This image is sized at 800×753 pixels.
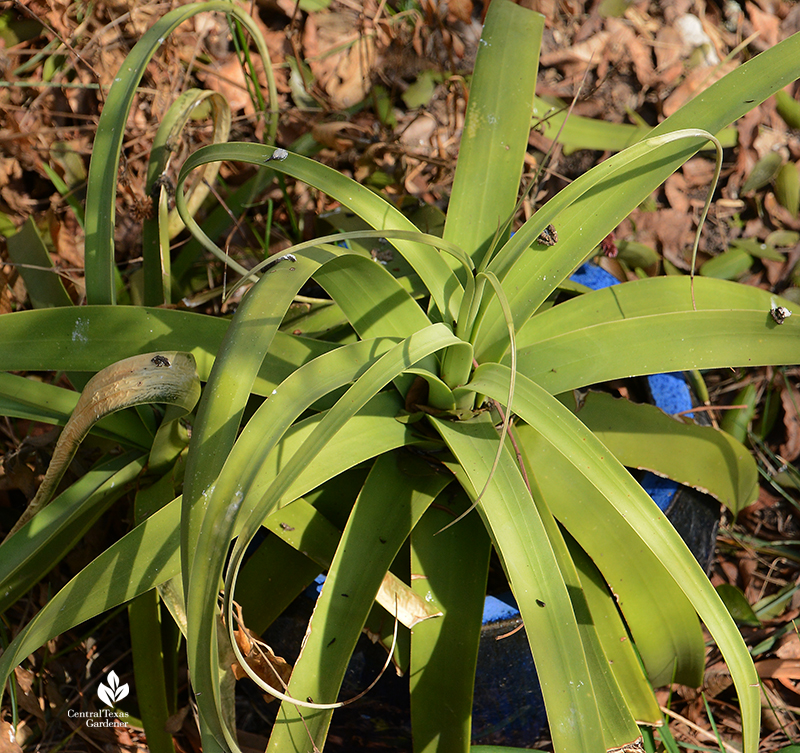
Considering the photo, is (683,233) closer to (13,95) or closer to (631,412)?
(631,412)

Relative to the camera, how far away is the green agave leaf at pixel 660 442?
964 mm

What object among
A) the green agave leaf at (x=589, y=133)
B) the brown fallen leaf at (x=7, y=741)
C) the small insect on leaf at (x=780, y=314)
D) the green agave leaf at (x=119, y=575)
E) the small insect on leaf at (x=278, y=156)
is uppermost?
the green agave leaf at (x=589, y=133)

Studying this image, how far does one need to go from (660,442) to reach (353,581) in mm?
510

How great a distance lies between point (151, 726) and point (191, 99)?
0.97m

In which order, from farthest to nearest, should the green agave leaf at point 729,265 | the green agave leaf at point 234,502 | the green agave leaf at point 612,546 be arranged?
1. the green agave leaf at point 729,265
2. the green agave leaf at point 612,546
3. the green agave leaf at point 234,502

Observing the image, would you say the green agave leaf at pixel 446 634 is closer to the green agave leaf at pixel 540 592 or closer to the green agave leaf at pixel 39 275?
the green agave leaf at pixel 540 592

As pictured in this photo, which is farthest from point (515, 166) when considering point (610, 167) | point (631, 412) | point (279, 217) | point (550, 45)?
point (550, 45)

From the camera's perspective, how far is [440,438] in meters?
0.86

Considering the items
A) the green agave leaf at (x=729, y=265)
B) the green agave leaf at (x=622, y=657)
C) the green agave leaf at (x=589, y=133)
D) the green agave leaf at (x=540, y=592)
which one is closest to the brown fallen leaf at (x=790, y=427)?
the green agave leaf at (x=729, y=265)

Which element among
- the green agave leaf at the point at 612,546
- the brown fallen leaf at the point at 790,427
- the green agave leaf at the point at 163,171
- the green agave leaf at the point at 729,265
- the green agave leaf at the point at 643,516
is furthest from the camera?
the green agave leaf at the point at 729,265

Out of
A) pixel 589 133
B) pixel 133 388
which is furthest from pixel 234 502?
pixel 589 133

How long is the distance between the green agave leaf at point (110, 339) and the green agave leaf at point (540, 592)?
0.85ft

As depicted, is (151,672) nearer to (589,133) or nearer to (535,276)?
(535,276)

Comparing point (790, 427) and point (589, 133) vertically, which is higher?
point (589, 133)
